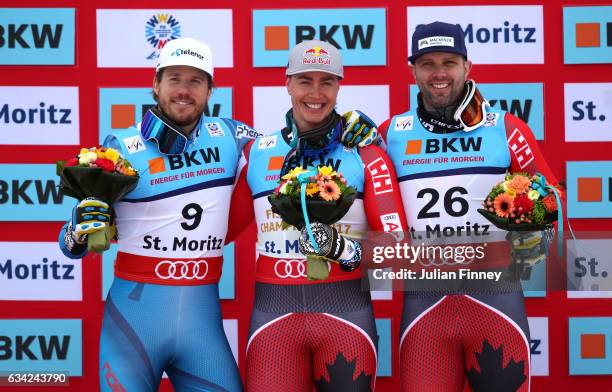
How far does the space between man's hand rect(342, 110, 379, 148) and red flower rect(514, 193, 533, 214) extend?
0.71 m

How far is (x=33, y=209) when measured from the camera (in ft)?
14.6

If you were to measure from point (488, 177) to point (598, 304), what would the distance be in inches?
68.0

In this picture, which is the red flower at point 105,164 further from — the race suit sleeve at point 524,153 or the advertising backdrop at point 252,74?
the race suit sleeve at point 524,153

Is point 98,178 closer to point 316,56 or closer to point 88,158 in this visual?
point 88,158

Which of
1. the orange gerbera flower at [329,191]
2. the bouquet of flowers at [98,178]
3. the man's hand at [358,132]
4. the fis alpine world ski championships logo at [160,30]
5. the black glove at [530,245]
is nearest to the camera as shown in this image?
the orange gerbera flower at [329,191]

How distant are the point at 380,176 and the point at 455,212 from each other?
1.30 feet

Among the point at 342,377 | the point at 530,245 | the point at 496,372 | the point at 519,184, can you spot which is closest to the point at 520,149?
the point at 519,184

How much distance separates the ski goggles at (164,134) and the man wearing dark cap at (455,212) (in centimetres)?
99

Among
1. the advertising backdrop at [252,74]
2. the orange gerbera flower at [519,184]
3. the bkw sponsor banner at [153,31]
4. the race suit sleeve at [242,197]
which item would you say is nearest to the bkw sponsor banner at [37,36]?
the advertising backdrop at [252,74]

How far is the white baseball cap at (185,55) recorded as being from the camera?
10.9 ft

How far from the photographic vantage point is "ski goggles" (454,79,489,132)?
334 cm

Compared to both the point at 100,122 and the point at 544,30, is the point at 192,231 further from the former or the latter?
the point at 544,30

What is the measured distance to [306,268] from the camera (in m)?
3.19

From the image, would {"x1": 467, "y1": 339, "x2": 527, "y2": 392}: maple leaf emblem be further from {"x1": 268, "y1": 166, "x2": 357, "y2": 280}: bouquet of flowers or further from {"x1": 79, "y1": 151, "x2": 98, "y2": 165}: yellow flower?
{"x1": 79, "y1": 151, "x2": 98, "y2": 165}: yellow flower
